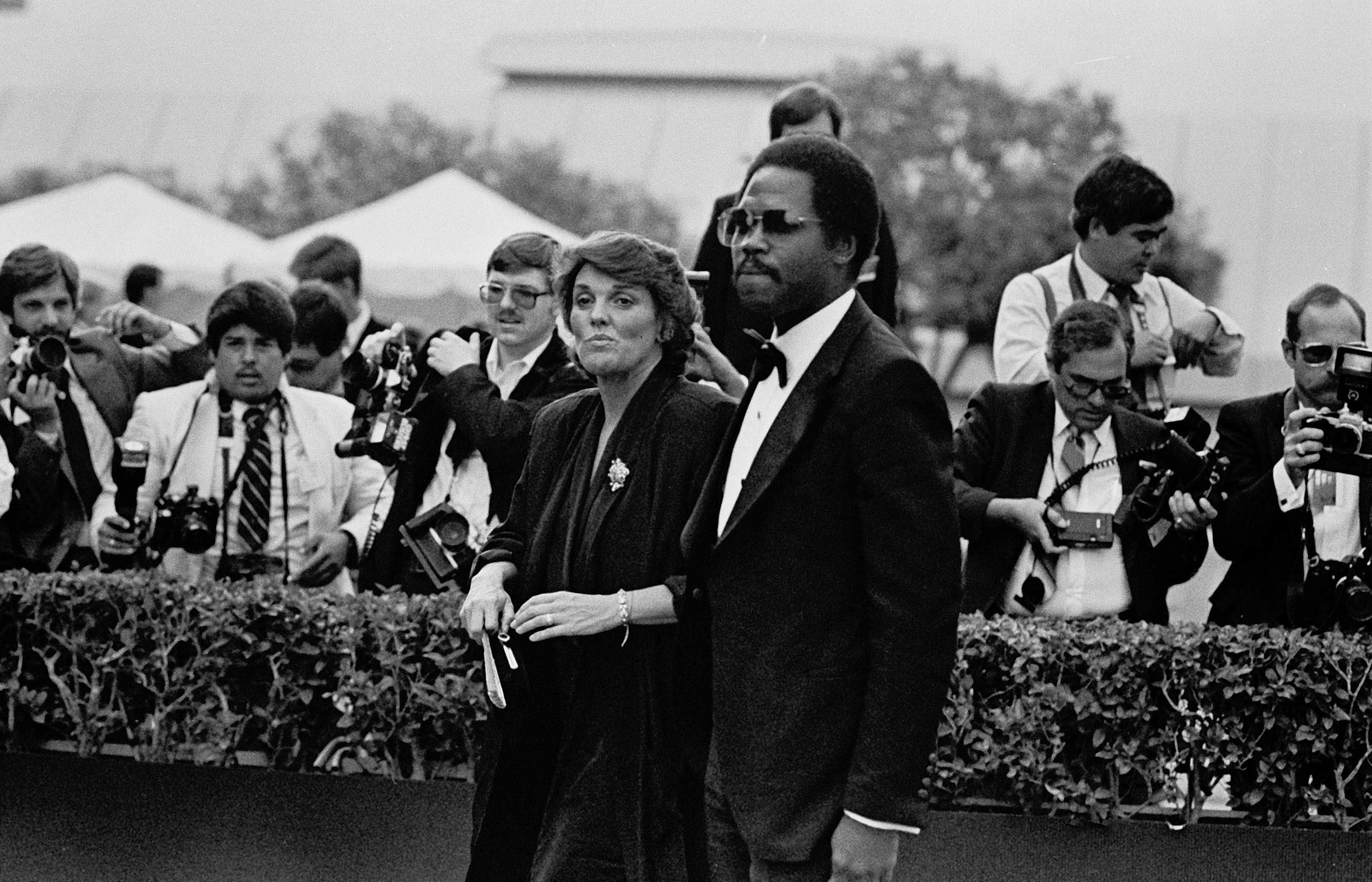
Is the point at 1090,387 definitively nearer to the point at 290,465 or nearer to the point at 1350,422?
the point at 1350,422

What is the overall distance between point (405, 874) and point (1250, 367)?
38.2 meters

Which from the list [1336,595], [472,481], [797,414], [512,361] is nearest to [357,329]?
[472,481]

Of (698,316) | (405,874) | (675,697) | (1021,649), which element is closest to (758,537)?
(675,697)

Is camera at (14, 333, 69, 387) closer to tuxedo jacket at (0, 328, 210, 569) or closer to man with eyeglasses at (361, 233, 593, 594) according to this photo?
tuxedo jacket at (0, 328, 210, 569)

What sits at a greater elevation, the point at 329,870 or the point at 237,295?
the point at 237,295

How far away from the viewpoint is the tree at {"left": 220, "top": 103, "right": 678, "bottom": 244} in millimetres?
47188

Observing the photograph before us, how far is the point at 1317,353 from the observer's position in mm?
6816

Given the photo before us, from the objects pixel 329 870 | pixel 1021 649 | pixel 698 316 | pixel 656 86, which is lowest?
pixel 329 870

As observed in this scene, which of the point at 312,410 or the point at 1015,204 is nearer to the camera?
the point at 312,410

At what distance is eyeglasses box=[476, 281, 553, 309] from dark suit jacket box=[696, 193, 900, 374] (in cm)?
133

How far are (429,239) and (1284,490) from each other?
1045 cm

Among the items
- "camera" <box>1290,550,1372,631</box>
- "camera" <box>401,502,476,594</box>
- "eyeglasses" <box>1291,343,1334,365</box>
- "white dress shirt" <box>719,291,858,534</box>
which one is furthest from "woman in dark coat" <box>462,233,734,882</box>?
"eyeglasses" <box>1291,343,1334,365</box>

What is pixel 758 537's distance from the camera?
13.0 feet

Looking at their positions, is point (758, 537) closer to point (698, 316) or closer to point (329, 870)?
point (698, 316)
